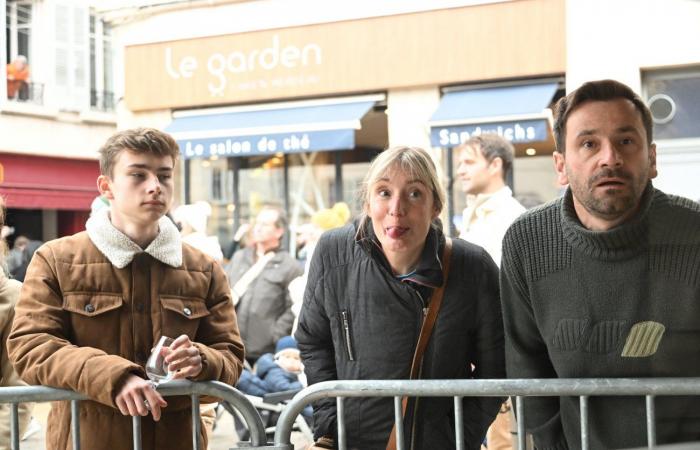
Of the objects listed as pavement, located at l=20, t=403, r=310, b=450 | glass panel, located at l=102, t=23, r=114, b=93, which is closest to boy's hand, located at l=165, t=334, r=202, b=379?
pavement, located at l=20, t=403, r=310, b=450

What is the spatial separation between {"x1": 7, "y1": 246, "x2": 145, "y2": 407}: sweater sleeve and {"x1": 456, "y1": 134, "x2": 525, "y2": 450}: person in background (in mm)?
2786

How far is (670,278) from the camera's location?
120 inches

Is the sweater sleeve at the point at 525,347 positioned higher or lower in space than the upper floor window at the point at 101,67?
lower

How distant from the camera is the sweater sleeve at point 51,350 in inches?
127

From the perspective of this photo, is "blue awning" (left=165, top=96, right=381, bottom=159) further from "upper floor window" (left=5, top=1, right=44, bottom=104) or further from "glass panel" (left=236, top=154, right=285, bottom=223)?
"upper floor window" (left=5, top=1, right=44, bottom=104)

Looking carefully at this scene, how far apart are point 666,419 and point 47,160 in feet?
65.4

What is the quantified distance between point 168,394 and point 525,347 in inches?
46.5

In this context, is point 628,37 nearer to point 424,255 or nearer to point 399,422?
point 424,255

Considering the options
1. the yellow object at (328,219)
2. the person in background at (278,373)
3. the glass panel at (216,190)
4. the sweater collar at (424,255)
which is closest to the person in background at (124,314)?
the sweater collar at (424,255)

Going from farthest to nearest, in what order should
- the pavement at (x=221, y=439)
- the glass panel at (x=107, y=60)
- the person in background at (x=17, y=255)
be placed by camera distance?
the glass panel at (x=107, y=60) < the person in background at (x=17, y=255) < the pavement at (x=221, y=439)

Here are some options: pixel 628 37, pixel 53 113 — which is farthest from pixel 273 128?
pixel 53 113

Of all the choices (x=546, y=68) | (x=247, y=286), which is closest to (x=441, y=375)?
(x=247, y=286)

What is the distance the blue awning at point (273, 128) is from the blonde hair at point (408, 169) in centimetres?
976

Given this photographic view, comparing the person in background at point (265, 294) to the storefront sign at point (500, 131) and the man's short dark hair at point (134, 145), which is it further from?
A: the man's short dark hair at point (134, 145)
